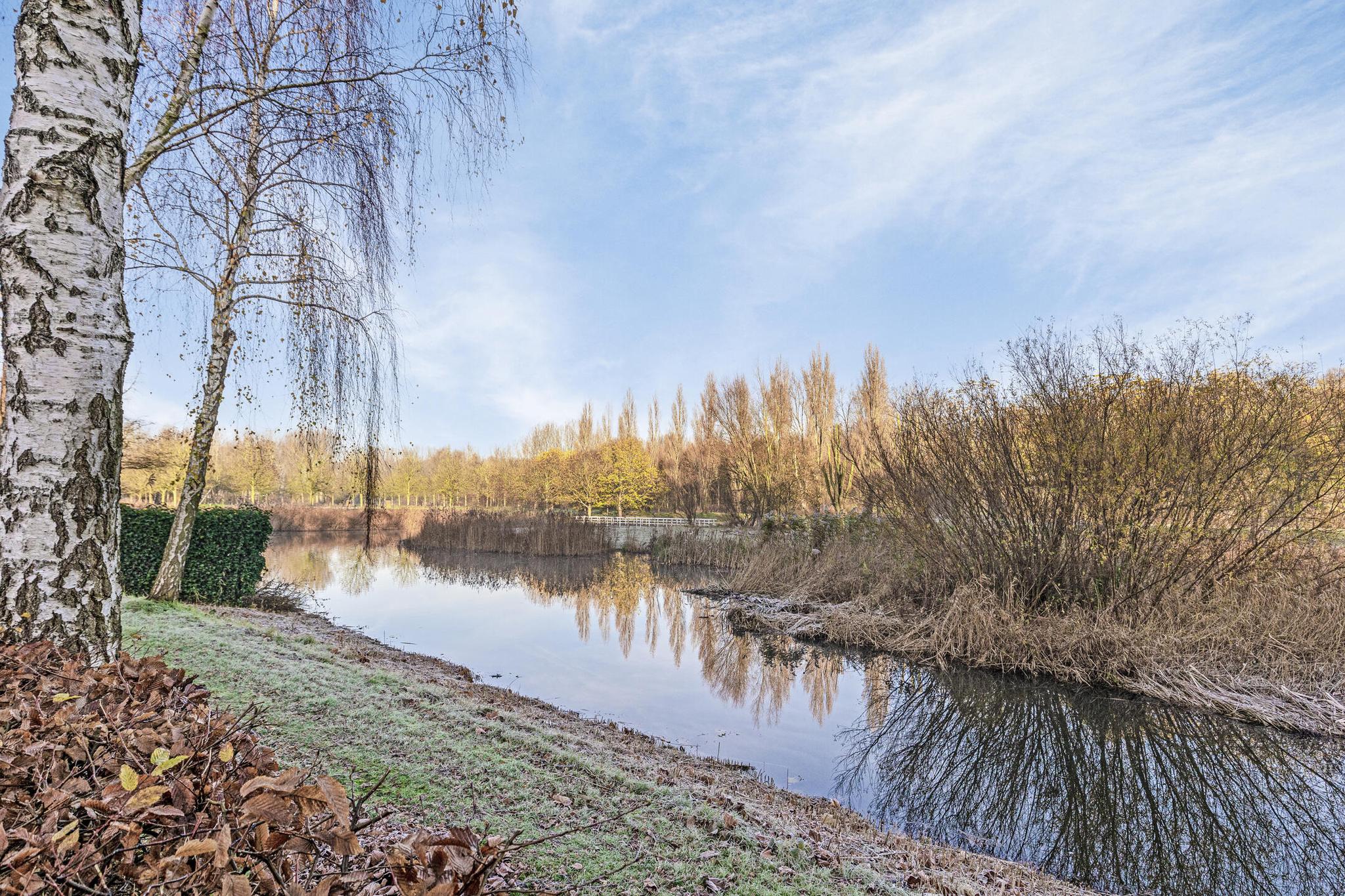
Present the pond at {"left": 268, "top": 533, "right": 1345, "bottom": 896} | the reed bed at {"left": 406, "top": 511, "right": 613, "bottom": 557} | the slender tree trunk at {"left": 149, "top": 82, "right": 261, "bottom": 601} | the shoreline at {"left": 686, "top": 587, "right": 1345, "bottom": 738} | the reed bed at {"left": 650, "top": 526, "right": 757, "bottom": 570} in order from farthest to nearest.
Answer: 1. the reed bed at {"left": 406, "top": 511, "right": 613, "bottom": 557}
2. the reed bed at {"left": 650, "top": 526, "right": 757, "bottom": 570}
3. the slender tree trunk at {"left": 149, "top": 82, "right": 261, "bottom": 601}
4. the shoreline at {"left": 686, "top": 587, "right": 1345, "bottom": 738}
5. the pond at {"left": 268, "top": 533, "right": 1345, "bottom": 896}

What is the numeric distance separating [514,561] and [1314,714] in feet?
59.3

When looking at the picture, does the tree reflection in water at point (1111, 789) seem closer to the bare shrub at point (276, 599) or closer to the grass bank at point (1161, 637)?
the grass bank at point (1161, 637)

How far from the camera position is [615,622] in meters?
11.3

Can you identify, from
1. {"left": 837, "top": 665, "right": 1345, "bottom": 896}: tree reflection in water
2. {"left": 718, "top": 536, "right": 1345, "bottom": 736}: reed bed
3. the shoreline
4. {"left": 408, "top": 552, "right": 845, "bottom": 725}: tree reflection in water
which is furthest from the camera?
{"left": 408, "top": 552, "right": 845, "bottom": 725}: tree reflection in water

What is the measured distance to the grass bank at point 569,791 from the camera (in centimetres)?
254

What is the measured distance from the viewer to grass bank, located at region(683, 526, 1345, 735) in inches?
256

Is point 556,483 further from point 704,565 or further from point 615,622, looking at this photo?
point 615,622

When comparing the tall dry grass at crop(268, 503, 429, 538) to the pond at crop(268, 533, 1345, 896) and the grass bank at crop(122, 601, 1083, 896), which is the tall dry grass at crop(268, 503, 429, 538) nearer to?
the pond at crop(268, 533, 1345, 896)

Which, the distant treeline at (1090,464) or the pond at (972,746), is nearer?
the pond at (972,746)

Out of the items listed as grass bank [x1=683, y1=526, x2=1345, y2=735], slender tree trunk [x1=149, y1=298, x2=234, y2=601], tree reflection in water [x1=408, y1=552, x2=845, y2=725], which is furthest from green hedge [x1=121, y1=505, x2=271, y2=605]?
grass bank [x1=683, y1=526, x2=1345, y2=735]

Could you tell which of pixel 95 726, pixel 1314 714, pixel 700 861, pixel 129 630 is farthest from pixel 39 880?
pixel 1314 714

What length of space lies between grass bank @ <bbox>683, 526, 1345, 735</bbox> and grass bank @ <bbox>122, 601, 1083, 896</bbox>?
4559 mm

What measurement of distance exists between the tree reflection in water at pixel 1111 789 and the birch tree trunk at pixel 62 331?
472 centimetres

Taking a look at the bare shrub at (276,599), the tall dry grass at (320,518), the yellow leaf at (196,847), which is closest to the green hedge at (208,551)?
the bare shrub at (276,599)
